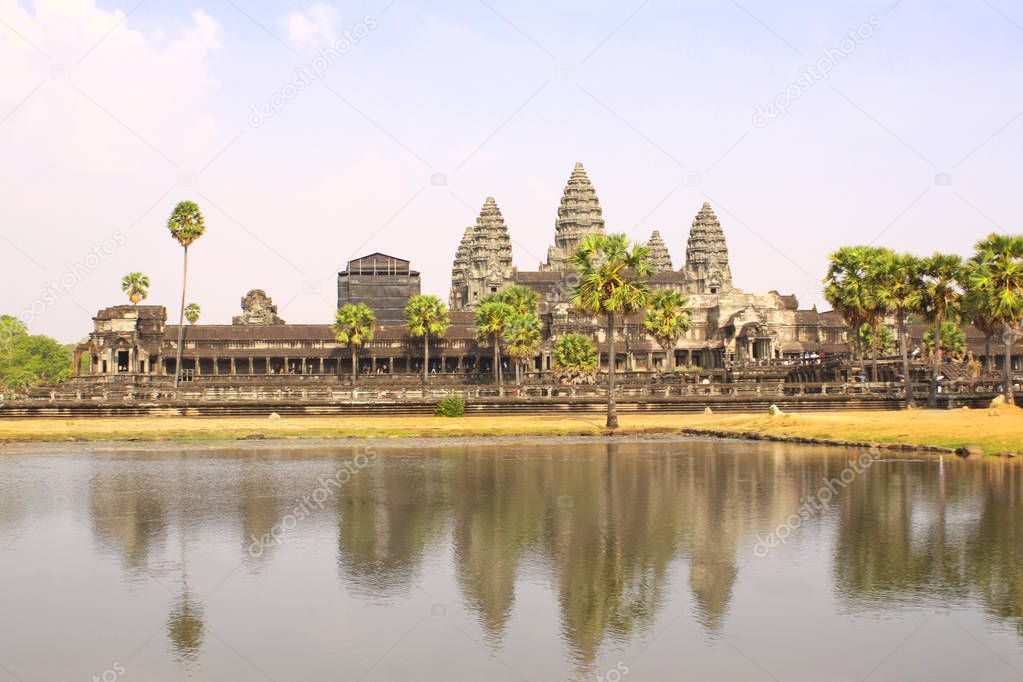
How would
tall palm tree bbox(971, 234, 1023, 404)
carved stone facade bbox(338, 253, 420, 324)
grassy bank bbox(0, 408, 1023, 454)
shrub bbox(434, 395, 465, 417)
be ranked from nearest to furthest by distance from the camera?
grassy bank bbox(0, 408, 1023, 454)
tall palm tree bbox(971, 234, 1023, 404)
shrub bbox(434, 395, 465, 417)
carved stone facade bbox(338, 253, 420, 324)

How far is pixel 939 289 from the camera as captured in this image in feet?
213

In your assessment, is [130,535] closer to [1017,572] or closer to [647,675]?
[647,675]

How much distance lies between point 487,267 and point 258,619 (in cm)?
14967

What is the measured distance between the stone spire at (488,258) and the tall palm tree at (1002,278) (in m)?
103

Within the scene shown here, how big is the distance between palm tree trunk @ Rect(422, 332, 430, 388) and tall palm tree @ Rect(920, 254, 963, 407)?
42367mm

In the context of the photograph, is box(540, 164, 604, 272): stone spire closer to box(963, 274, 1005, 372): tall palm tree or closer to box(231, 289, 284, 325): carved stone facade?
box(231, 289, 284, 325): carved stone facade

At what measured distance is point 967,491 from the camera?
2838cm

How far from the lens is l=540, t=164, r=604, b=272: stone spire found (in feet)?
544

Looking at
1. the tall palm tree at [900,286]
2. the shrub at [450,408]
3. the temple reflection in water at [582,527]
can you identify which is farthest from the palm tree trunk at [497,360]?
the temple reflection in water at [582,527]

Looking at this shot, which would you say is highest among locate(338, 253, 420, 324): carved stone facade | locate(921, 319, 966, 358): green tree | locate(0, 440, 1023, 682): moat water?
locate(338, 253, 420, 324): carved stone facade

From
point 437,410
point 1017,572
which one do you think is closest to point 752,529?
point 1017,572

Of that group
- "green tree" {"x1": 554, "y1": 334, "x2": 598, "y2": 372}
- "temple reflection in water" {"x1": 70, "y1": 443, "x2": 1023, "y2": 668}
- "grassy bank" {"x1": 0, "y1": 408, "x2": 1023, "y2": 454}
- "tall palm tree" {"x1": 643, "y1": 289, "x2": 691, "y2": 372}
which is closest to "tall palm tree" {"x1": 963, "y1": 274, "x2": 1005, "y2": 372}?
"grassy bank" {"x1": 0, "y1": 408, "x2": 1023, "y2": 454}

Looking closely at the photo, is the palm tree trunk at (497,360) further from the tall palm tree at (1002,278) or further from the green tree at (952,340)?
the tall palm tree at (1002,278)

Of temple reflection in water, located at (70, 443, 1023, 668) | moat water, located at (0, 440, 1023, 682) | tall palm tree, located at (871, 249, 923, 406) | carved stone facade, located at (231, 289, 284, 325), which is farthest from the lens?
carved stone facade, located at (231, 289, 284, 325)
